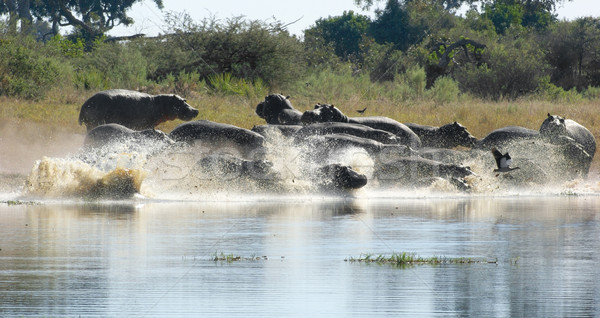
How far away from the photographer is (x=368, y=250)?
10.3 meters

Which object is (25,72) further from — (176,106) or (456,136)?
(456,136)

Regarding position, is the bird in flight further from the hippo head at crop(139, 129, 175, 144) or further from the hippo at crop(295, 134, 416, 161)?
the hippo head at crop(139, 129, 175, 144)

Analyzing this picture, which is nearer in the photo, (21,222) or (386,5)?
(21,222)

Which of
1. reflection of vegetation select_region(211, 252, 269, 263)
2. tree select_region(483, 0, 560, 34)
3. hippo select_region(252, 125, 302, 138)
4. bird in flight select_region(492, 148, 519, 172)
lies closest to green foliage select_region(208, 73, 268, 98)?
hippo select_region(252, 125, 302, 138)

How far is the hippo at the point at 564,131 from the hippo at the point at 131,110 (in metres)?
8.34

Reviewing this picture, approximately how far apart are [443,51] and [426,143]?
30.8 meters

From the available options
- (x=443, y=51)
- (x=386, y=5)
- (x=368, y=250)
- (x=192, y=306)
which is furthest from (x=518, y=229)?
(x=386, y=5)

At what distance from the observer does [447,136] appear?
903 inches

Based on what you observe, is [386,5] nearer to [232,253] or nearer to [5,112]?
[5,112]

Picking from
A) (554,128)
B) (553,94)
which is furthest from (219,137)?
(553,94)

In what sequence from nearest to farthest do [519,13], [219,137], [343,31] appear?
[219,137]
[519,13]
[343,31]

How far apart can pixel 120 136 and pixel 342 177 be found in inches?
191

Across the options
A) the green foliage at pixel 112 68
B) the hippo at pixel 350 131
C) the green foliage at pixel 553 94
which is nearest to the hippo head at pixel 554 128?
the hippo at pixel 350 131

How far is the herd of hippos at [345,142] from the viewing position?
19.5 m
